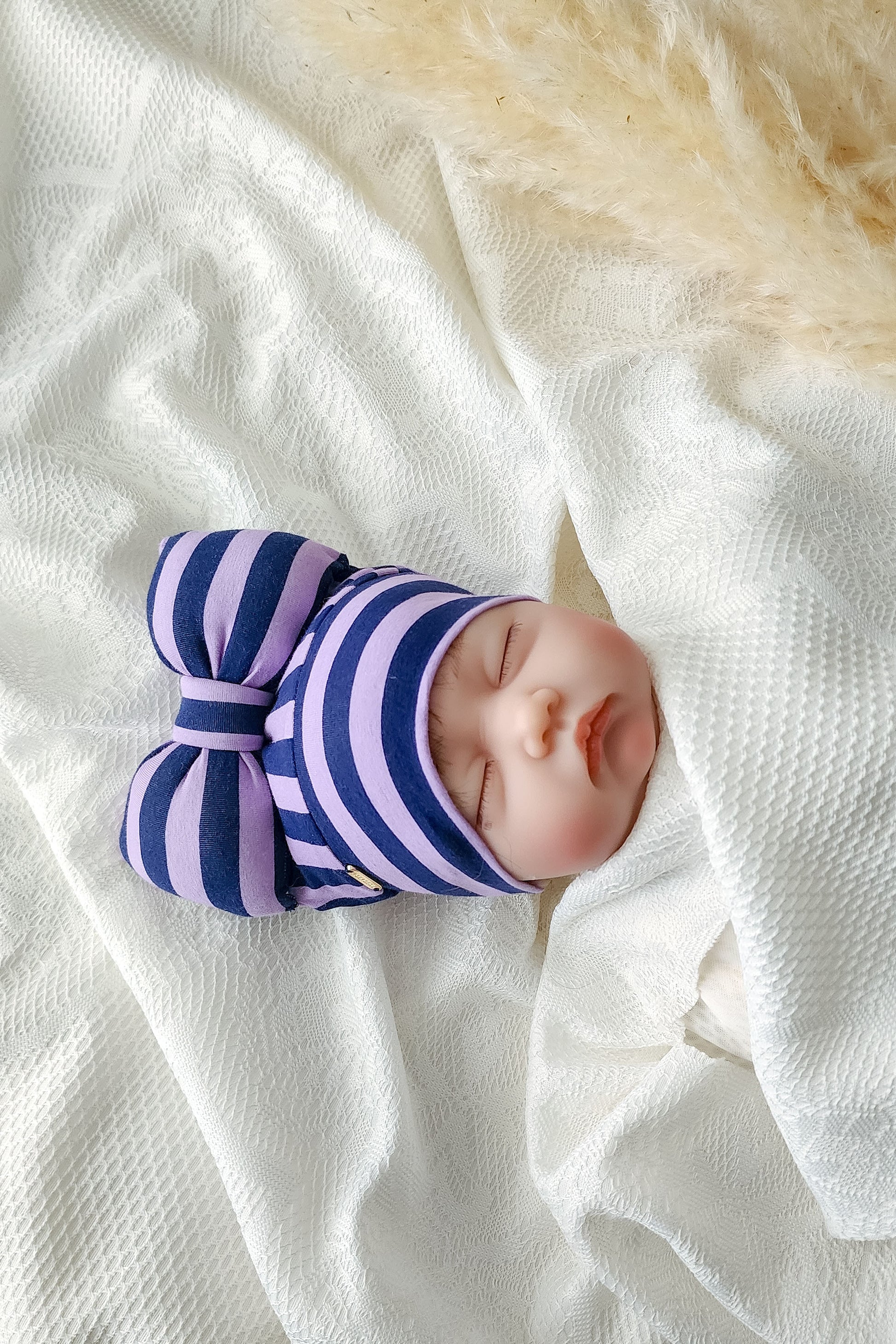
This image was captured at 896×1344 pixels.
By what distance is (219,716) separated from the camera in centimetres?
102

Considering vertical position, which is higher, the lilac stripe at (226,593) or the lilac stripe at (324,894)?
the lilac stripe at (226,593)

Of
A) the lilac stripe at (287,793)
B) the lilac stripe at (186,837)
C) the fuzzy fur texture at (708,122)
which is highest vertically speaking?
the fuzzy fur texture at (708,122)

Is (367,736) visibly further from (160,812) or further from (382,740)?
(160,812)

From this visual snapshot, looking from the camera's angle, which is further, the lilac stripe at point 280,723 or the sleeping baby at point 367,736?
the lilac stripe at point 280,723

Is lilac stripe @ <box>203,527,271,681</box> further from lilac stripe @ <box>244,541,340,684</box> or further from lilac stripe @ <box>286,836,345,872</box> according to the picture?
lilac stripe @ <box>286,836,345,872</box>

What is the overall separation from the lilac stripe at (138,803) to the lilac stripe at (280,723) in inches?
3.9

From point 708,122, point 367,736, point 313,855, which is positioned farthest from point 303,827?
point 708,122

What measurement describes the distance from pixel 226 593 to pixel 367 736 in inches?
8.9

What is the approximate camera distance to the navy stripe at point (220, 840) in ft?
3.19

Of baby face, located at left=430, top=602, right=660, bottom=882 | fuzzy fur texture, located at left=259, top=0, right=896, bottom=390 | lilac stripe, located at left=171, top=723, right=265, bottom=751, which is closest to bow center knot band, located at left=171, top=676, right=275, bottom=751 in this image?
lilac stripe, located at left=171, top=723, right=265, bottom=751

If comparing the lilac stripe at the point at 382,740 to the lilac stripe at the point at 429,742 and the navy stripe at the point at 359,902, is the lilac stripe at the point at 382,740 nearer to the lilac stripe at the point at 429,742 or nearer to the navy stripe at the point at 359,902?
the lilac stripe at the point at 429,742

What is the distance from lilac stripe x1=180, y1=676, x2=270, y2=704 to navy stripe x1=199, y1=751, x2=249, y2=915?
0.07 m

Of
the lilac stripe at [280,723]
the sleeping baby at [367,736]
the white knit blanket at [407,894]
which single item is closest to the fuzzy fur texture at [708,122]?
the white knit blanket at [407,894]

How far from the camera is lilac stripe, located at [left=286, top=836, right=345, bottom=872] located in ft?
3.27
